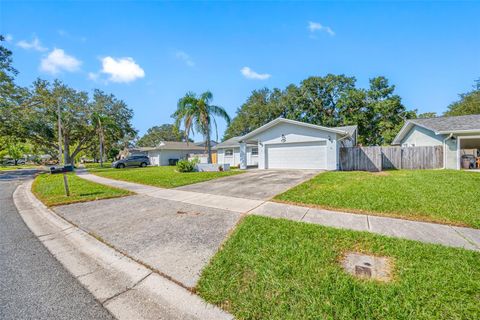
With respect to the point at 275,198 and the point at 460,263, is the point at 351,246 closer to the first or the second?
the point at 460,263

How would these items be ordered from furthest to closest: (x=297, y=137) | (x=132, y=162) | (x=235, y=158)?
(x=132, y=162) → (x=235, y=158) → (x=297, y=137)

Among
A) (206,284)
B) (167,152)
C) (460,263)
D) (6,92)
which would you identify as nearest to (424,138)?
(460,263)

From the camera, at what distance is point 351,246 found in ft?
10.5

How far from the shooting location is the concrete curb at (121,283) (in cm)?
208

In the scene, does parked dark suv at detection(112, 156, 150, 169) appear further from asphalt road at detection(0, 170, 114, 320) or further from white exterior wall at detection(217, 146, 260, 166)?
asphalt road at detection(0, 170, 114, 320)

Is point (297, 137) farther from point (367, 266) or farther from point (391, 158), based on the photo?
point (367, 266)

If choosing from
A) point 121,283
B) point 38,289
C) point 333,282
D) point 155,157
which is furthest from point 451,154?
point 155,157

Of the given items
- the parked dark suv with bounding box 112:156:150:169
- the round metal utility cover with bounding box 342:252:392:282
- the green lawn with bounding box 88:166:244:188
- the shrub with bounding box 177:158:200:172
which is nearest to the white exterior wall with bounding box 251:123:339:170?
the green lawn with bounding box 88:166:244:188

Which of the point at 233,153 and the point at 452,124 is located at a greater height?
the point at 452,124

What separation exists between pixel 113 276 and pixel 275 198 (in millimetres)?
4580

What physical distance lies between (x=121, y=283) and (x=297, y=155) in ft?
43.7

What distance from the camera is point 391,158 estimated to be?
1494 centimetres

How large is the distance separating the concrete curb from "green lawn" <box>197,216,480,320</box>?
0.20 metres

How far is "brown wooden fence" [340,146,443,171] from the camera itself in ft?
45.3
